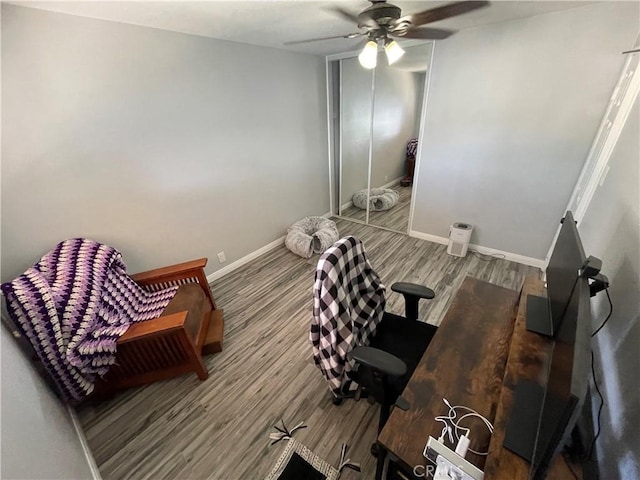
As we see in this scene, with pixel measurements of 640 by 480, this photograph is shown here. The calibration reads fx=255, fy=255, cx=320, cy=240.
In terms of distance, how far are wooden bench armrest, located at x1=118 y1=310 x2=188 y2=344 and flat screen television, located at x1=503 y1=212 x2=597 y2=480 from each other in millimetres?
1562

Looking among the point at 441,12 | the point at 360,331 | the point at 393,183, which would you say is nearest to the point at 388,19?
the point at 441,12

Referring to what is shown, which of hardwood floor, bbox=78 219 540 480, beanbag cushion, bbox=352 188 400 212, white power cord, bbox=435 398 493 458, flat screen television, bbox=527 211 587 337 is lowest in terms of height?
hardwood floor, bbox=78 219 540 480

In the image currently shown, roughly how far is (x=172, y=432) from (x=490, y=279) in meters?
2.88

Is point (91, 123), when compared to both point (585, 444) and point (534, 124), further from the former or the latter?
point (534, 124)

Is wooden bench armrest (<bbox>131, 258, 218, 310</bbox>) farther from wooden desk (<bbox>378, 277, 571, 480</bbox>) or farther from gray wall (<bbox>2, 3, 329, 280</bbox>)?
wooden desk (<bbox>378, 277, 571, 480</bbox>)

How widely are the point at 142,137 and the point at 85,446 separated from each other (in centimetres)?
202

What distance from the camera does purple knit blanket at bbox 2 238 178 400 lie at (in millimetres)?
1329

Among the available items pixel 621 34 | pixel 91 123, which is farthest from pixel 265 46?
pixel 621 34

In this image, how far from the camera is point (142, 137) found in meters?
1.98

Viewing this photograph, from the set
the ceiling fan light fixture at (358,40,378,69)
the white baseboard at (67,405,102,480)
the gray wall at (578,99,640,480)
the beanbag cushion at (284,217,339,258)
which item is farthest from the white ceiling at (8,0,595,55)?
the white baseboard at (67,405,102,480)

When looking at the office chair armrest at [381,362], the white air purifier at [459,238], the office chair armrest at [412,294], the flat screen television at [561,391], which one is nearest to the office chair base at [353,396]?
the office chair armrest at [412,294]

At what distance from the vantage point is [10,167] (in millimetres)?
1514

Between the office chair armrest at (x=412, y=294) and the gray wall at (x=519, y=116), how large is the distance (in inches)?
78.1

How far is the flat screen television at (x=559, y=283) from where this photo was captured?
90 centimetres
